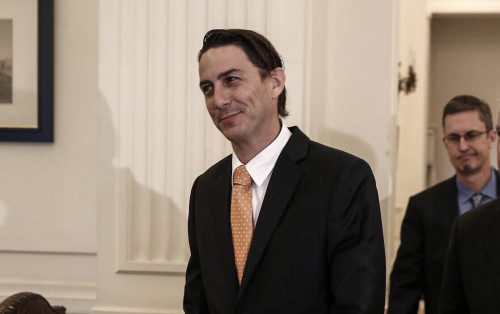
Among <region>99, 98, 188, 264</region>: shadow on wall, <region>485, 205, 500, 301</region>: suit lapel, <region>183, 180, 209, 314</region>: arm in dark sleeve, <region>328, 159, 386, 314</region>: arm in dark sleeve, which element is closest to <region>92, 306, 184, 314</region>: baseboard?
<region>99, 98, 188, 264</region>: shadow on wall

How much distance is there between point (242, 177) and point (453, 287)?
25.3 inches

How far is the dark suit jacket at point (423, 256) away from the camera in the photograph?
2.56m

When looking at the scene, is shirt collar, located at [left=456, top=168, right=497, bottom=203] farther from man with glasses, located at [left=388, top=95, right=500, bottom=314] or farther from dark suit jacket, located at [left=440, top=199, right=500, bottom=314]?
dark suit jacket, located at [left=440, top=199, right=500, bottom=314]

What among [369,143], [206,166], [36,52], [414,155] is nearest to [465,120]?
[369,143]

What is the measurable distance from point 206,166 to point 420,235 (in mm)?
859

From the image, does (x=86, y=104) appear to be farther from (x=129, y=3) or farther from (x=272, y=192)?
(x=272, y=192)

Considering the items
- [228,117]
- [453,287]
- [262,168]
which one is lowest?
[453,287]

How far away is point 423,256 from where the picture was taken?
2.61 metres

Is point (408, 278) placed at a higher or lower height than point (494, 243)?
lower

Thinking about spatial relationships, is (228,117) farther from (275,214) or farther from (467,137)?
(467,137)

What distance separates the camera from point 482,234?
4.66 ft

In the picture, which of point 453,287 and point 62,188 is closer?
point 453,287

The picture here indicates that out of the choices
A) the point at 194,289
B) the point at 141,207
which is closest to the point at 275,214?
the point at 194,289

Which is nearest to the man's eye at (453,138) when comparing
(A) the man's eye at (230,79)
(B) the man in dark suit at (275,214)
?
(B) the man in dark suit at (275,214)
